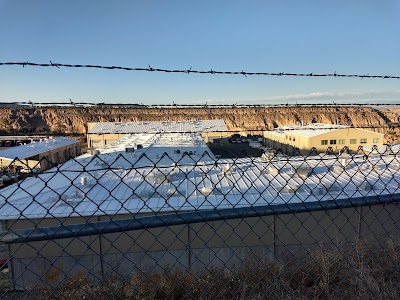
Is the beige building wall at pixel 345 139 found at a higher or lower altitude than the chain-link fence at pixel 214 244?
higher

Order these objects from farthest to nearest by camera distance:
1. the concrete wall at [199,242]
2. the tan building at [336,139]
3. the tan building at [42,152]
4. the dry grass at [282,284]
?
the tan building at [336,139]
the tan building at [42,152]
the concrete wall at [199,242]
the dry grass at [282,284]

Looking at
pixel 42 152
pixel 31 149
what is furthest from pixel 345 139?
pixel 31 149

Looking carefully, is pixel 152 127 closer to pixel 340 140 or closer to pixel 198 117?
pixel 340 140

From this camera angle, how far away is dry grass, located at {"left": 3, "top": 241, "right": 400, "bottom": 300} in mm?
3100

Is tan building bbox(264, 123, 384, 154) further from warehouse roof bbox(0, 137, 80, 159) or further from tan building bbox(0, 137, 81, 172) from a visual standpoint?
warehouse roof bbox(0, 137, 80, 159)

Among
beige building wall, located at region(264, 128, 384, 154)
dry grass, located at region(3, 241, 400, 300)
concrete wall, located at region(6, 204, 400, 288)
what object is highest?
beige building wall, located at region(264, 128, 384, 154)

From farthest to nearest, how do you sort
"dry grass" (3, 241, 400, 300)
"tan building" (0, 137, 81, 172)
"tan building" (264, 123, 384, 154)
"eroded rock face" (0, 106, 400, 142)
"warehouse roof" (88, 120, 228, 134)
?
"eroded rock face" (0, 106, 400, 142)
"warehouse roof" (88, 120, 228, 134)
"tan building" (264, 123, 384, 154)
"tan building" (0, 137, 81, 172)
"dry grass" (3, 241, 400, 300)

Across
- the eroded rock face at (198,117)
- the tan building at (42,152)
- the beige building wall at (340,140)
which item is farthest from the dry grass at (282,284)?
the eroded rock face at (198,117)

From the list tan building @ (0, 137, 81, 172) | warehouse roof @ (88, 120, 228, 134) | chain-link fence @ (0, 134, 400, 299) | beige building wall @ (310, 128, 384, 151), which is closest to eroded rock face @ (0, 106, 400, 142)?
warehouse roof @ (88, 120, 228, 134)

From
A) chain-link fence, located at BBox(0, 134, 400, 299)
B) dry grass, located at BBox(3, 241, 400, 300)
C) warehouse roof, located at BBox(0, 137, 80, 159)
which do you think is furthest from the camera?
warehouse roof, located at BBox(0, 137, 80, 159)

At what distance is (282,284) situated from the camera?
10.6ft

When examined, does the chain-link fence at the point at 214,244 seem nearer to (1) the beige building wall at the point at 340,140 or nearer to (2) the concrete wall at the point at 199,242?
(2) the concrete wall at the point at 199,242

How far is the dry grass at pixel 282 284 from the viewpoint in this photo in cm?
310

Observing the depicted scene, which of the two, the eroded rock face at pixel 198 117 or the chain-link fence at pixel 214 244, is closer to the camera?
the chain-link fence at pixel 214 244
